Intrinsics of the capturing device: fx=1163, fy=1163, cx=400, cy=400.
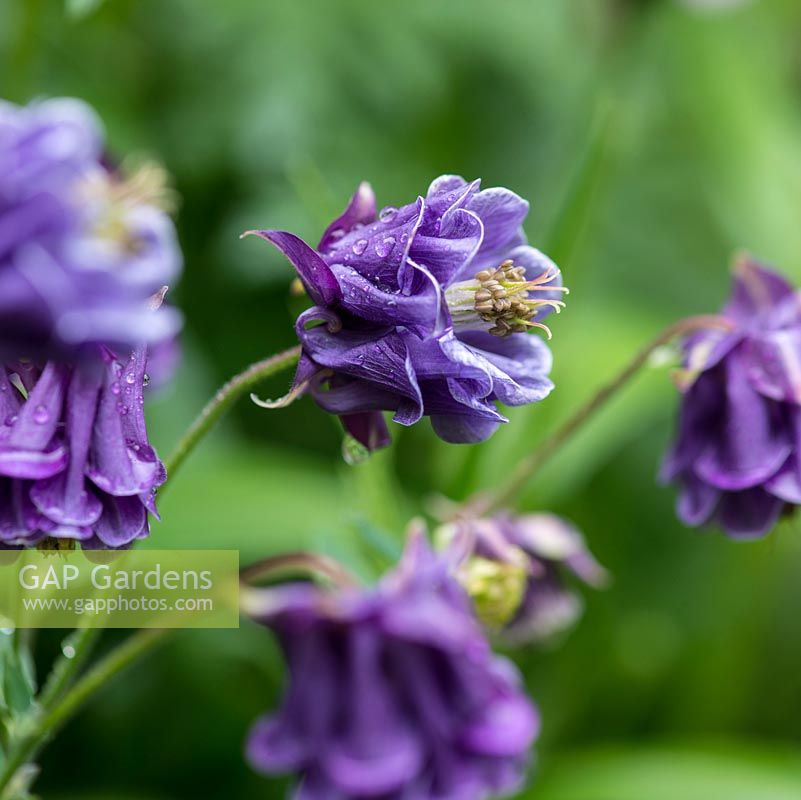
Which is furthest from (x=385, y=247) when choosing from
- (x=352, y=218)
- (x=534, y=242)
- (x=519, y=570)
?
(x=534, y=242)

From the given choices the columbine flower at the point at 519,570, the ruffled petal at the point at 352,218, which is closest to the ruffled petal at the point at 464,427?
the ruffled petal at the point at 352,218

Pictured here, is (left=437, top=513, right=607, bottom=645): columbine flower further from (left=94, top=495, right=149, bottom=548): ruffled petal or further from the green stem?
(left=94, top=495, right=149, bottom=548): ruffled petal

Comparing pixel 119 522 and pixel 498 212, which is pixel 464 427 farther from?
pixel 119 522

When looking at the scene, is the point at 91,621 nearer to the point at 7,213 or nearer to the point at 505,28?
the point at 7,213

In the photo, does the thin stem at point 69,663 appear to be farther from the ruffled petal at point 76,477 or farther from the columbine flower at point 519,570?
the columbine flower at point 519,570

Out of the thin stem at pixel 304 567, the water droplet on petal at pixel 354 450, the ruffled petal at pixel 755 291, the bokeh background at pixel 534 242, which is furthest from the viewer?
the bokeh background at pixel 534 242

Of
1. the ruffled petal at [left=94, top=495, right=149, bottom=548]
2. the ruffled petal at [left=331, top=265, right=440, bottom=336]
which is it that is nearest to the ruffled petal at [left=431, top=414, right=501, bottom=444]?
the ruffled petal at [left=331, top=265, right=440, bottom=336]
